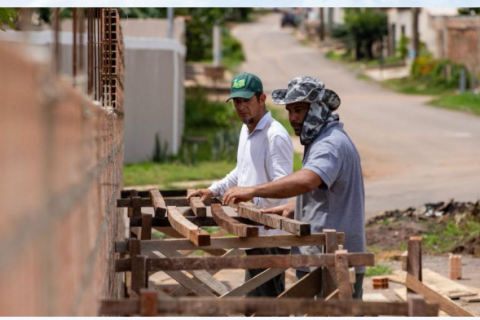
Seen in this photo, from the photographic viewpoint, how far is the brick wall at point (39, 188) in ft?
5.12

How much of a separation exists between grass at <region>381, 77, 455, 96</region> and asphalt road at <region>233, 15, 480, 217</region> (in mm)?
620

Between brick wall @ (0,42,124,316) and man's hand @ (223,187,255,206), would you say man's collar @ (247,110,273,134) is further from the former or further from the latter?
brick wall @ (0,42,124,316)

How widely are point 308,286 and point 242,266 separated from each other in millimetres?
714

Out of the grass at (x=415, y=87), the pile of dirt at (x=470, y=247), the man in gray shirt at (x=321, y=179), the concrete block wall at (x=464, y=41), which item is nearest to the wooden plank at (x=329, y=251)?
the man in gray shirt at (x=321, y=179)

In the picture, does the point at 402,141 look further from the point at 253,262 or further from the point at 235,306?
the point at 235,306

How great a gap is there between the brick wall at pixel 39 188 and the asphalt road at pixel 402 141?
1274 cm

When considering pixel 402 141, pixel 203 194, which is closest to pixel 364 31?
pixel 402 141

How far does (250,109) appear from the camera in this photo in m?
6.09

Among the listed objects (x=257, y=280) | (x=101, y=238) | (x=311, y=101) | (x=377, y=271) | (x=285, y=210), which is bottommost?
(x=377, y=271)

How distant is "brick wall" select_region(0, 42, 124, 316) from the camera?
1560mm

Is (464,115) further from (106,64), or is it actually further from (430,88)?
(106,64)

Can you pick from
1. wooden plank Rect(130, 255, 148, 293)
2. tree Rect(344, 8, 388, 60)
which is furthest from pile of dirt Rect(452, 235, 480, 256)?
tree Rect(344, 8, 388, 60)

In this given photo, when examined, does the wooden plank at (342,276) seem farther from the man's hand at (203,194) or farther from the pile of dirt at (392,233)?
the pile of dirt at (392,233)

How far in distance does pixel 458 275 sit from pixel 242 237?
6.21m
